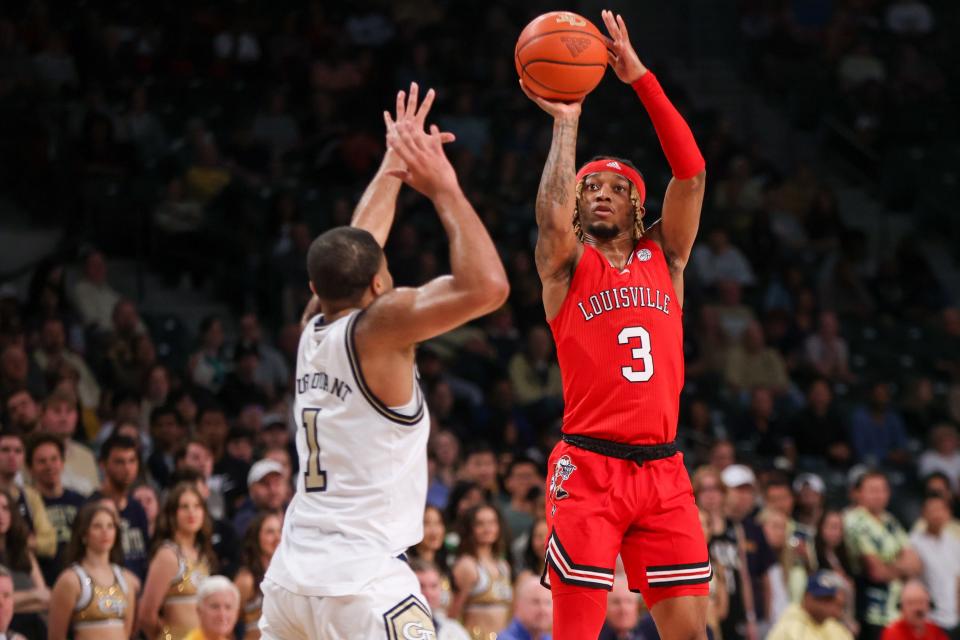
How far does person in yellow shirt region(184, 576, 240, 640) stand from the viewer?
8.52 metres

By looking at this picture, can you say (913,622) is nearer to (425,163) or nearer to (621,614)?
(621,614)

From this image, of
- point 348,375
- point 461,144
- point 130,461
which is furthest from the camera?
point 461,144

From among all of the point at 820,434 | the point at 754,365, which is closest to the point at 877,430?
the point at 820,434

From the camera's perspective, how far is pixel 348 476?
201 inches

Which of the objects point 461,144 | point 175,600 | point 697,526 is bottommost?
point 175,600

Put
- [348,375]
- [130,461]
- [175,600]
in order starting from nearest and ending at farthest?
[348,375] < [175,600] < [130,461]

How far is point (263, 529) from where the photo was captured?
30.7 ft

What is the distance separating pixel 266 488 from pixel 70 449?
157cm

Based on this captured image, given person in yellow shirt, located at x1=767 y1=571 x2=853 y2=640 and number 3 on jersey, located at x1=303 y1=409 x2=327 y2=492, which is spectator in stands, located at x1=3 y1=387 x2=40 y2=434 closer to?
person in yellow shirt, located at x1=767 y1=571 x2=853 y2=640

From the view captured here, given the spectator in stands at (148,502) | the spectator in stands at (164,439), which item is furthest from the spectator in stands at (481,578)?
the spectator in stands at (164,439)

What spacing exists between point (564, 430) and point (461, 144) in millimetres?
10343

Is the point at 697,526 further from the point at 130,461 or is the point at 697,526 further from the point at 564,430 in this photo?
the point at 130,461

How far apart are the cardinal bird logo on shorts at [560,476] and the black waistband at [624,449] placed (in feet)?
0.28

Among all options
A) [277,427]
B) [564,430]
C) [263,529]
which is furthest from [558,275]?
[277,427]
